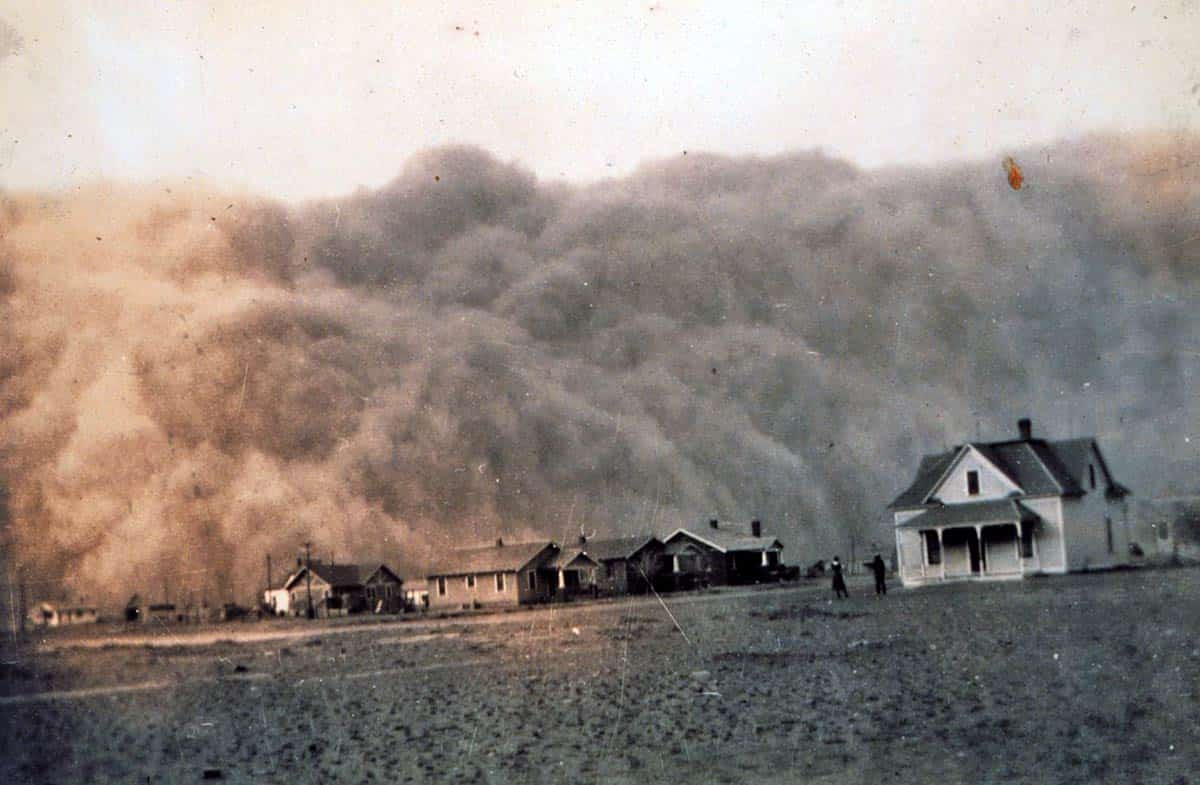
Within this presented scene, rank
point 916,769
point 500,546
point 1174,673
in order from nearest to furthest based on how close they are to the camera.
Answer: point 916,769 → point 1174,673 → point 500,546

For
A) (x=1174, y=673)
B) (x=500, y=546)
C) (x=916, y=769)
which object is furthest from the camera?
(x=500, y=546)

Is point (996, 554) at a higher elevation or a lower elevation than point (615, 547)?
lower

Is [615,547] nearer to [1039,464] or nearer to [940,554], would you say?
[940,554]

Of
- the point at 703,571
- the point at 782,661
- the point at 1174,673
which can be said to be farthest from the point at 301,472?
the point at 1174,673

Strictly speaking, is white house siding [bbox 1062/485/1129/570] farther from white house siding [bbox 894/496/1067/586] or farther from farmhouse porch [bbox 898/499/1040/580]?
farmhouse porch [bbox 898/499/1040/580]

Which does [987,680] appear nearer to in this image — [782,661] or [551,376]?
[782,661]

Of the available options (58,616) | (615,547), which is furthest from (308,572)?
(615,547)
